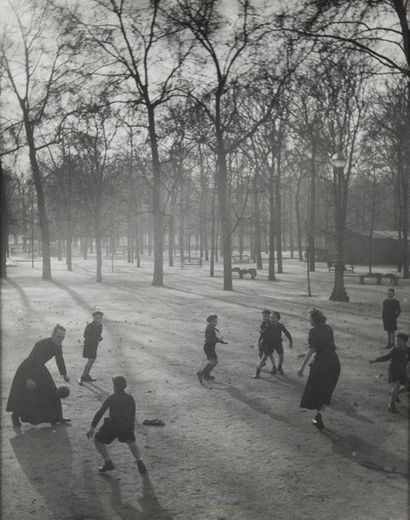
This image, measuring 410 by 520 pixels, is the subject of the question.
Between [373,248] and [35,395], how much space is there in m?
47.0

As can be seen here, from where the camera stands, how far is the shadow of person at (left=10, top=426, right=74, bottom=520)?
6.18m

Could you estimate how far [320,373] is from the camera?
28.9ft

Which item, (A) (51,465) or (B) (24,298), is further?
(B) (24,298)

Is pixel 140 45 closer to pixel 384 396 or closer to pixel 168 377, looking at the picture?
pixel 168 377

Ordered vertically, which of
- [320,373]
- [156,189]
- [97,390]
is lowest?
[97,390]

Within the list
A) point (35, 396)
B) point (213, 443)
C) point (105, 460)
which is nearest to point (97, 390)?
point (35, 396)

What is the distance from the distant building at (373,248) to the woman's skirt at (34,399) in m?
45.1

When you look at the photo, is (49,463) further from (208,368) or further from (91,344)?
(208,368)

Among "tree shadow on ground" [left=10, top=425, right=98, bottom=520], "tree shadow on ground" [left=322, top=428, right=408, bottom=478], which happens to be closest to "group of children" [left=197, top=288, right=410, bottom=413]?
"tree shadow on ground" [left=322, top=428, right=408, bottom=478]

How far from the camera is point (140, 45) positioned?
28047mm

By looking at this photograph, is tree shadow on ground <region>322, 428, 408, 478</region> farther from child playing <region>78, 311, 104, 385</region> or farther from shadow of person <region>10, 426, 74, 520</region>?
child playing <region>78, 311, 104, 385</region>

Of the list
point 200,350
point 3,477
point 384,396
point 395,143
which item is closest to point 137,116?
point 395,143

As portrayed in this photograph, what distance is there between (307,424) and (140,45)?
24.2 meters

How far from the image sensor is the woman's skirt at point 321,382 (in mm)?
8727
